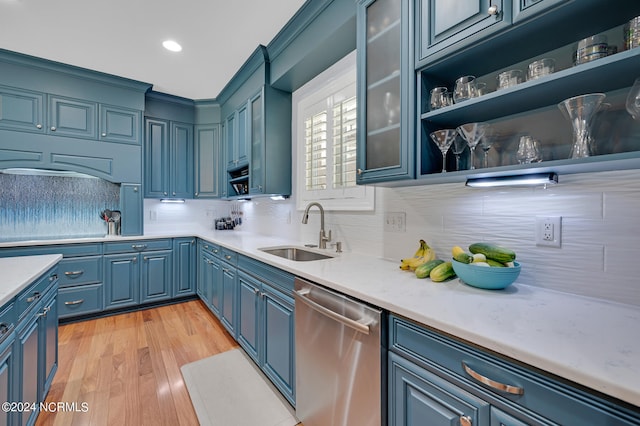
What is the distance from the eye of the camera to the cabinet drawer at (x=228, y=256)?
2.34 m

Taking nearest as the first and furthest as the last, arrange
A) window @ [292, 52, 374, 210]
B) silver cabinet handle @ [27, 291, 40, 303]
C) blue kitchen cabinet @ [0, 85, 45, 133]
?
silver cabinet handle @ [27, 291, 40, 303]
window @ [292, 52, 374, 210]
blue kitchen cabinet @ [0, 85, 45, 133]

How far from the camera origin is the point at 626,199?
97 centimetres

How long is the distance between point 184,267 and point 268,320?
2.16 metres

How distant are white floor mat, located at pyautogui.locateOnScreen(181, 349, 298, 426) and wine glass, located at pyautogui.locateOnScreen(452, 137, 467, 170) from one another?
1668mm

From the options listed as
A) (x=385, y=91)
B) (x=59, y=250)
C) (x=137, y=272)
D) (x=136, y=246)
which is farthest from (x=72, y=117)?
(x=385, y=91)

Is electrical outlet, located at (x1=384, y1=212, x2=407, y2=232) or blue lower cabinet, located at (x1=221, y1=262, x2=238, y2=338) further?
blue lower cabinet, located at (x1=221, y1=262, x2=238, y2=338)

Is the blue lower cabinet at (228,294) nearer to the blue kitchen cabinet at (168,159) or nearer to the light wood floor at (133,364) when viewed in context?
the light wood floor at (133,364)

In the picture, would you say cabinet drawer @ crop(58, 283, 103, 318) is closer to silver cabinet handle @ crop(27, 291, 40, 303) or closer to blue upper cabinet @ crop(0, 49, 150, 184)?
blue upper cabinet @ crop(0, 49, 150, 184)

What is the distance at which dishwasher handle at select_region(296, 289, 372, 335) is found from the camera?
3.57 feet

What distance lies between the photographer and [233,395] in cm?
178

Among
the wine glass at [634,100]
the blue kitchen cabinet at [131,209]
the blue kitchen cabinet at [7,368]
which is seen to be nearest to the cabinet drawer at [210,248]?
the blue kitchen cabinet at [131,209]

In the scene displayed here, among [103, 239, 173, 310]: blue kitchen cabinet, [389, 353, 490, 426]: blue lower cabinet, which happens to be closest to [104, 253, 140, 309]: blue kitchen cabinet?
[103, 239, 173, 310]: blue kitchen cabinet

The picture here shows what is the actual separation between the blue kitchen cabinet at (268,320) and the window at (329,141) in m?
0.80

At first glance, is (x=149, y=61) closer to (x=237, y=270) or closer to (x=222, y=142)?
(x=222, y=142)
